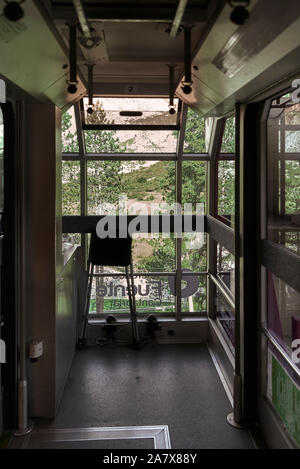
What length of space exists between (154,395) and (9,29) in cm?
303

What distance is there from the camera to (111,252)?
469 centimetres

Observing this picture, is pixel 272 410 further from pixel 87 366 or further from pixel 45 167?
pixel 45 167

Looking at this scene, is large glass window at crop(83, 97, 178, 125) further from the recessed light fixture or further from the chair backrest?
the recessed light fixture

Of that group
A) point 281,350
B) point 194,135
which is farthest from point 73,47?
point 194,135

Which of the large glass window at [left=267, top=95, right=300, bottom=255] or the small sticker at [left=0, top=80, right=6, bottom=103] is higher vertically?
the small sticker at [left=0, top=80, right=6, bottom=103]

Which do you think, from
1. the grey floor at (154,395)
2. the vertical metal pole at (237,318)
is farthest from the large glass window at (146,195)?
the vertical metal pole at (237,318)

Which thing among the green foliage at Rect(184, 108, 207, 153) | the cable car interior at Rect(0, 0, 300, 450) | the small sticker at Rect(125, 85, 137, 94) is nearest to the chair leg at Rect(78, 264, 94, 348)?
the cable car interior at Rect(0, 0, 300, 450)

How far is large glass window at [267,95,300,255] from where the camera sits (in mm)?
2469

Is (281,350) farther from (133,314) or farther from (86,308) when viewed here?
(86,308)

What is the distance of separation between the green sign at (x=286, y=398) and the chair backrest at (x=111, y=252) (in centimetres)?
220

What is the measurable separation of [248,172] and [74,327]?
8.34 feet

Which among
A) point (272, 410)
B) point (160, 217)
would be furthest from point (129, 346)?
point (272, 410)

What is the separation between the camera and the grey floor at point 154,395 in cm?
310

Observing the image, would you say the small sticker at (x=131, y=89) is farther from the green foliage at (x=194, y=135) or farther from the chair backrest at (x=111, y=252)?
the chair backrest at (x=111, y=252)
